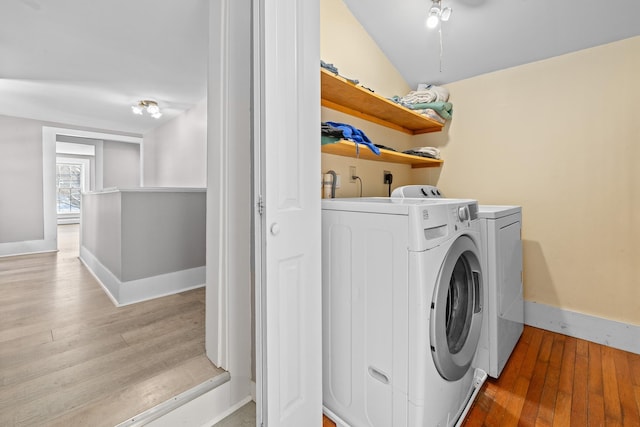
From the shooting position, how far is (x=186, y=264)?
239 centimetres

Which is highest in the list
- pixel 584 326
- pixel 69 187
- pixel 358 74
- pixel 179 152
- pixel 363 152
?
pixel 358 74

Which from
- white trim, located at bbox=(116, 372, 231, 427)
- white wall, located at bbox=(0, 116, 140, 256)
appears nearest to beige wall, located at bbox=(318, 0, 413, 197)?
white trim, located at bbox=(116, 372, 231, 427)

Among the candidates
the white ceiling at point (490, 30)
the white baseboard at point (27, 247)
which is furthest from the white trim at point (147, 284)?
the white ceiling at point (490, 30)

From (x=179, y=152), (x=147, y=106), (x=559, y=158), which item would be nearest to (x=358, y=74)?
(x=559, y=158)

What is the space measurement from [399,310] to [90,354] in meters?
1.57

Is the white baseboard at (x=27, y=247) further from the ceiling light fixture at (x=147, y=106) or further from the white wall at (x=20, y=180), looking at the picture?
the ceiling light fixture at (x=147, y=106)

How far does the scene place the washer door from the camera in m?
1.02

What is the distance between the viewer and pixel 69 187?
24.5 ft

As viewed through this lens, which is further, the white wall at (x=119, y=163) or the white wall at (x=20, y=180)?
the white wall at (x=119, y=163)

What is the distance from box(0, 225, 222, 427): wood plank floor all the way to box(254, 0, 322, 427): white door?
17.5 inches

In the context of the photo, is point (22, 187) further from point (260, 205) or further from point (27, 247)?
point (260, 205)

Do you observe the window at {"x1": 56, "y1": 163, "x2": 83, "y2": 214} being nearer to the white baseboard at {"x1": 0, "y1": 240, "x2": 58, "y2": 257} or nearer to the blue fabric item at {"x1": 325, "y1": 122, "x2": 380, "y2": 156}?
the white baseboard at {"x1": 0, "y1": 240, "x2": 58, "y2": 257}

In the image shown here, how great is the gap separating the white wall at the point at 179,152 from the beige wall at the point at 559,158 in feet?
6.80

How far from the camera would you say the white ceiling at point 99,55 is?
1714 mm
